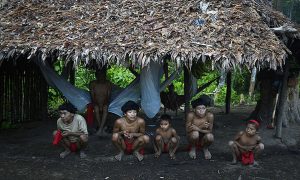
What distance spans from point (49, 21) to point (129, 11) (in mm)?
1352

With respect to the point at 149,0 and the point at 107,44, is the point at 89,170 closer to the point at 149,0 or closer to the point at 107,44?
the point at 107,44

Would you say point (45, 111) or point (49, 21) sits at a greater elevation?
point (49, 21)

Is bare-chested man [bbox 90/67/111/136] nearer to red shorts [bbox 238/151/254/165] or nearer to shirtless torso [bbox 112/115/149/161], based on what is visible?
shirtless torso [bbox 112/115/149/161]

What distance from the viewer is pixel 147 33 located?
6.00 m

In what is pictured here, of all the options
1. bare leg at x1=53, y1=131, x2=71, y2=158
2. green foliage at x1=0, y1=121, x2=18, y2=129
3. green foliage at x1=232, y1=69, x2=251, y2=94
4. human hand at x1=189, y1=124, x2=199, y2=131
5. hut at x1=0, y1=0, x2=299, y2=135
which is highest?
hut at x1=0, y1=0, x2=299, y2=135

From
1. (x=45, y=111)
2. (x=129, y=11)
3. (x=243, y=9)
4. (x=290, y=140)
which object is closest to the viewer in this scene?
(x=243, y=9)

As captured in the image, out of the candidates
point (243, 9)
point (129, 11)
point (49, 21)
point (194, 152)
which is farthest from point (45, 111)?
point (243, 9)

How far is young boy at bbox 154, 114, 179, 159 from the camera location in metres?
5.81

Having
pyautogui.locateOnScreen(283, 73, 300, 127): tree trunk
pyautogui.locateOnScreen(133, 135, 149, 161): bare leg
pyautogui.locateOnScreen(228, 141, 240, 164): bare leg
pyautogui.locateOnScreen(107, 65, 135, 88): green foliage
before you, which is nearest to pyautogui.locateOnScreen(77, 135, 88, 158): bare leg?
pyautogui.locateOnScreen(133, 135, 149, 161): bare leg

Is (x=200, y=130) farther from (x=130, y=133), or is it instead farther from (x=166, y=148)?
(x=130, y=133)

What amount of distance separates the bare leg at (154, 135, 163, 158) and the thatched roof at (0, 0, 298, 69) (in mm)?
1149

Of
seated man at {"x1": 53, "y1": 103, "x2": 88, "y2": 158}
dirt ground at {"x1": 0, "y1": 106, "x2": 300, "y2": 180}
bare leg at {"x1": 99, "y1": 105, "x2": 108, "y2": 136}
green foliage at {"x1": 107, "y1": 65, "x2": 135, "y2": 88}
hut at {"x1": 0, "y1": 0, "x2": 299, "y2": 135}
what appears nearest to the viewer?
dirt ground at {"x1": 0, "y1": 106, "x2": 300, "y2": 180}

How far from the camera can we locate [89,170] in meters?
5.38

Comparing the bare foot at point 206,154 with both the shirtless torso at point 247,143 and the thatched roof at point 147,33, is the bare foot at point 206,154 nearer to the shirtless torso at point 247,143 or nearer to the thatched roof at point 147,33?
the shirtless torso at point 247,143
